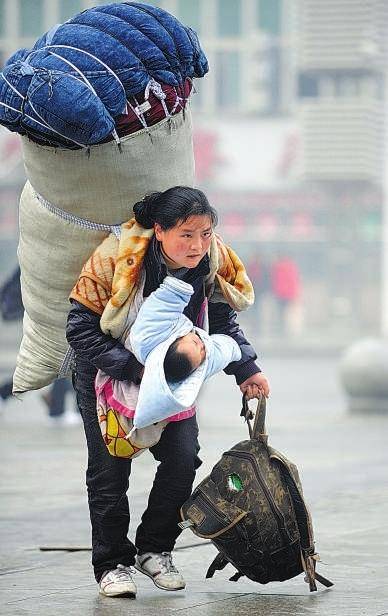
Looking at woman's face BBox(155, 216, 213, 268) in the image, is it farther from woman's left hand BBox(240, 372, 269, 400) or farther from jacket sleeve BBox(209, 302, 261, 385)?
woman's left hand BBox(240, 372, 269, 400)

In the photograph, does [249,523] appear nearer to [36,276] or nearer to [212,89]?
[36,276]

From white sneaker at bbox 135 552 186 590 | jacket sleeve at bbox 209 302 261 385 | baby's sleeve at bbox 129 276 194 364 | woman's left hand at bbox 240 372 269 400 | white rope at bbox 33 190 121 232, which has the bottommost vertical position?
white sneaker at bbox 135 552 186 590

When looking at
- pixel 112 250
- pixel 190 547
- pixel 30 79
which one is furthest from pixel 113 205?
pixel 190 547

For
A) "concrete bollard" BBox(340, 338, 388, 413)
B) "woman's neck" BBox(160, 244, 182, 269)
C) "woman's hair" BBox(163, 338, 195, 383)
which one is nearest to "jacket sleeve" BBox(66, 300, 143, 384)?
"woman's hair" BBox(163, 338, 195, 383)

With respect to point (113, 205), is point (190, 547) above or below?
below

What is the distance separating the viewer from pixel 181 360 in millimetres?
4820

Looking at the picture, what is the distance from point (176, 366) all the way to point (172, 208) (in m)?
0.52

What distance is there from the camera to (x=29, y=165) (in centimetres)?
527

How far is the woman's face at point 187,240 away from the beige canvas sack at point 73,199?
0.87ft

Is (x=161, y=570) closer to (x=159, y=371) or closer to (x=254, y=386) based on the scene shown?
(x=254, y=386)

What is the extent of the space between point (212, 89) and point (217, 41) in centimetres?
124

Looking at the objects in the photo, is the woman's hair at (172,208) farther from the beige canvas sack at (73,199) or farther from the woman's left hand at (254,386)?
the woman's left hand at (254,386)

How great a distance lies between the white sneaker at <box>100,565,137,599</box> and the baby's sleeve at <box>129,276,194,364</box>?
2.49 feet

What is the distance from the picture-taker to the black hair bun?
5027mm
